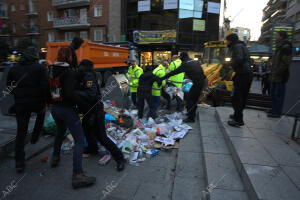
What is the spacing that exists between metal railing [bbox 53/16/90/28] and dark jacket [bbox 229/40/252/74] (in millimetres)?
24163

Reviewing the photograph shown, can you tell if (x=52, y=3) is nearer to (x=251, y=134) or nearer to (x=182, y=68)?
(x=182, y=68)

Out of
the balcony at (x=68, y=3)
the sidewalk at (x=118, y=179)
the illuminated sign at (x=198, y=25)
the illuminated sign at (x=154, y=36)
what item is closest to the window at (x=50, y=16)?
the balcony at (x=68, y=3)

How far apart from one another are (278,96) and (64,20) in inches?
1054

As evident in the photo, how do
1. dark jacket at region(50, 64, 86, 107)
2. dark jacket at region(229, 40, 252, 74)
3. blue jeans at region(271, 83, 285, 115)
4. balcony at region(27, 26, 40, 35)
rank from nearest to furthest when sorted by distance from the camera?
dark jacket at region(50, 64, 86, 107), dark jacket at region(229, 40, 252, 74), blue jeans at region(271, 83, 285, 115), balcony at region(27, 26, 40, 35)

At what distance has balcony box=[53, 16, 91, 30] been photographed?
81.0 ft

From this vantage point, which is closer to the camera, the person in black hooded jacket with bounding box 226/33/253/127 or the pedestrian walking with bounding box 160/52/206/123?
the person in black hooded jacket with bounding box 226/33/253/127

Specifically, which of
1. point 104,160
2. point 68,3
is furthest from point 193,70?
point 68,3

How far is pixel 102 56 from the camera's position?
1109cm

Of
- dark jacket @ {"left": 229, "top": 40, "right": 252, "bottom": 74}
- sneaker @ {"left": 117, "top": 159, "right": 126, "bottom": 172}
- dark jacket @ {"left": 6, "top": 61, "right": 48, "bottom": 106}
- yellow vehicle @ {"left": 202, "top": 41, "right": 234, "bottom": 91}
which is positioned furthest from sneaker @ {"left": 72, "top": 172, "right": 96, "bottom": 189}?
yellow vehicle @ {"left": 202, "top": 41, "right": 234, "bottom": 91}

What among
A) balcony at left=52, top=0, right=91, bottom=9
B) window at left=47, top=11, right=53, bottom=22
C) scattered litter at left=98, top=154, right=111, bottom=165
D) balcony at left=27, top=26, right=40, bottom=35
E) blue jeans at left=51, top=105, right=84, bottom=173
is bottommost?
scattered litter at left=98, top=154, right=111, bottom=165

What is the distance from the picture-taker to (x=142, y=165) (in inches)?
134

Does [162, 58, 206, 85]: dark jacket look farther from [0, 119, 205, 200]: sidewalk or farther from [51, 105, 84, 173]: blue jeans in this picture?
[51, 105, 84, 173]: blue jeans

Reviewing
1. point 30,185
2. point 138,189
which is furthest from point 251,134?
point 30,185

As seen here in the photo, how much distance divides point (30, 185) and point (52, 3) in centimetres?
2902
